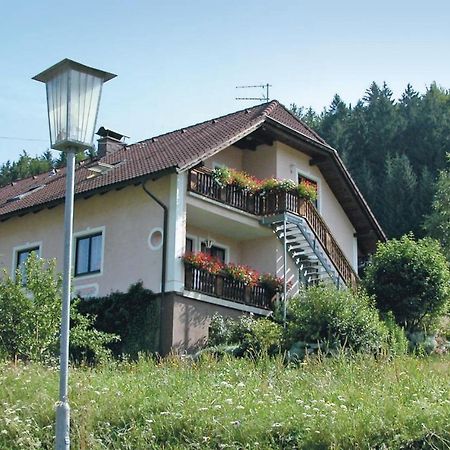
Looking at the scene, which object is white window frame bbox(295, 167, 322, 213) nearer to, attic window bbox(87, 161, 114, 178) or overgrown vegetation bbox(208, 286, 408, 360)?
attic window bbox(87, 161, 114, 178)

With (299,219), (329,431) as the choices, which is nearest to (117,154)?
(299,219)

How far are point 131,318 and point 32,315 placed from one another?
518 cm

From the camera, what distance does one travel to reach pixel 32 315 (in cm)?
2017

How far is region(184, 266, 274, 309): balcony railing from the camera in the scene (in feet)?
82.7

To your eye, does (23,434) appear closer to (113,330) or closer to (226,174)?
(113,330)

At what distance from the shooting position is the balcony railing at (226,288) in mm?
25203

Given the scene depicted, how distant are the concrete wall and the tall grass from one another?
34.7 ft

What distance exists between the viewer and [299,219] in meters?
28.3

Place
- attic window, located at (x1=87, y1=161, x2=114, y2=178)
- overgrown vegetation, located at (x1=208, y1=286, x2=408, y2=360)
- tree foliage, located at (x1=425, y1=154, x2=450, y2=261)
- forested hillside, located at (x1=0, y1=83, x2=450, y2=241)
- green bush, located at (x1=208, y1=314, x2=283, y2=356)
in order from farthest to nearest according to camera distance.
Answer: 1. forested hillside, located at (x1=0, y1=83, x2=450, y2=241)
2. tree foliage, located at (x1=425, y1=154, x2=450, y2=261)
3. attic window, located at (x1=87, y1=161, x2=114, y2=178)
4. green bush, located at (x1=208, y1=314, x2=283, y2=356)
5. overgrown vegetation, located at (x1=208, y1=286, x2=408, y2=360)

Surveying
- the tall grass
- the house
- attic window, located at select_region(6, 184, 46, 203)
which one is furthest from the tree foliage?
the tall grass

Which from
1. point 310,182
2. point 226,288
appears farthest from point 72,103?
point 310,182

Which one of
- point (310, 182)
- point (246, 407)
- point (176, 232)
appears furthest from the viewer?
point (310, 182)

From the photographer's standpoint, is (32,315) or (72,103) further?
(32,315)

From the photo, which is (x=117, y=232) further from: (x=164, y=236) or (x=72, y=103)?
(x=72, y=103)
